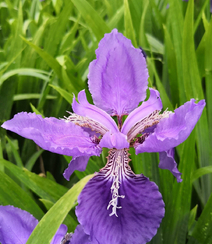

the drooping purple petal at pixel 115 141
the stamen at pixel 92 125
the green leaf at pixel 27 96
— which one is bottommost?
the drooping purple petal at pixel 115 141

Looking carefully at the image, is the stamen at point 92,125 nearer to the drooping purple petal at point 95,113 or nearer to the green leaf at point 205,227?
the drooping purple petal at point 95,113

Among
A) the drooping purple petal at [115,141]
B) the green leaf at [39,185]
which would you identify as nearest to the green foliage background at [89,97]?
the green leaf at [39,185]

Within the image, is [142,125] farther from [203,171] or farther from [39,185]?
[39,185]

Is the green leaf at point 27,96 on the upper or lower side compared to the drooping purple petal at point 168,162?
upper

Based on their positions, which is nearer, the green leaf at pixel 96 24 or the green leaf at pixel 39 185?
the green leaf at pixel 39 185

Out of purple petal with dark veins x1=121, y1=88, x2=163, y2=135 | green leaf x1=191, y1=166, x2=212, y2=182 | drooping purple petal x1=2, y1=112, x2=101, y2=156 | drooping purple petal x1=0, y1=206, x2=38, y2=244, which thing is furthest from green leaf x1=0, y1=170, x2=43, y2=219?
green leaf x1=191, y1=166, x2=212, y2=182

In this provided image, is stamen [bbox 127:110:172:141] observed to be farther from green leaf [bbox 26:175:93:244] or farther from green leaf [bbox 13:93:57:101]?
green leaf [bbox 13:93:57:101]

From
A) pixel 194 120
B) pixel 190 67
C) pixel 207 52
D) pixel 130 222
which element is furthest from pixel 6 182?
pixel 207 52
